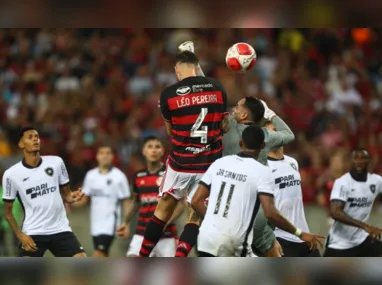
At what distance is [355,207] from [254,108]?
2.66 m

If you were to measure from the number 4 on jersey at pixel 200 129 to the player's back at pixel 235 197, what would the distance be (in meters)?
1.11

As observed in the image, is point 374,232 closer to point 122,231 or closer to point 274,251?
point 274,251

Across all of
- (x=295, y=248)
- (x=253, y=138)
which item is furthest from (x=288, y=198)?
(x=253, y=138)

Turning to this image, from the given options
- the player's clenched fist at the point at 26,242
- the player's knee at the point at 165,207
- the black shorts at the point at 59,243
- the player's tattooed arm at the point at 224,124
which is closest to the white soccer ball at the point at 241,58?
the player's tattooed arm at the point at 224,124

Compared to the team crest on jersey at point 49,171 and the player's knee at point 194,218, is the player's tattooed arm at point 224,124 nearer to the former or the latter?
the player's knee at point 194,218

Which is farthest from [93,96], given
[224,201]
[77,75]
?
[224,201]

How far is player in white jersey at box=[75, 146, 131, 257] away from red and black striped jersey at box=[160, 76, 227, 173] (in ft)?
14.8

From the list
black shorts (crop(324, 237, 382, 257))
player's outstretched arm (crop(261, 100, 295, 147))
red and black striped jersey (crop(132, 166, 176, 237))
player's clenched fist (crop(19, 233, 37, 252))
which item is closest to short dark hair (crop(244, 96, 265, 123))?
player's outstretched arm (crop(261, 100, 295, 147))

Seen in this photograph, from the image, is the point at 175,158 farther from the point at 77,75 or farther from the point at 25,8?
the point at 77,75

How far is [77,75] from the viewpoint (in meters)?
19.9

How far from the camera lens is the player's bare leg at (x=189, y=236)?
8906 mm

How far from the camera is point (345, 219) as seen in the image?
1055 centimetres

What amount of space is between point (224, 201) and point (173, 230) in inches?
159

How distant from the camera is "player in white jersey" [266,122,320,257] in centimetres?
990
